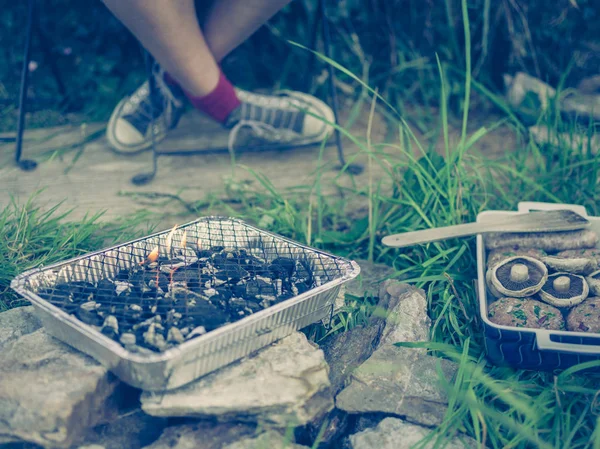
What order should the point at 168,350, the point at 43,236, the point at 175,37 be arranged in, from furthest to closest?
the point at 175,37 < the point at 43,236 < the point at 168,350

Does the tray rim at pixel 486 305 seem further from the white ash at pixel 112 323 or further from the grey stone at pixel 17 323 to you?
the grey stone at pixel 17 323

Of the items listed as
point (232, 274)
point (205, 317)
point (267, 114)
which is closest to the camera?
→ point (205, 317)

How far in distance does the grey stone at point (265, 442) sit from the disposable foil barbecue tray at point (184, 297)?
0.65ft

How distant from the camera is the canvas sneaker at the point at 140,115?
329 centimetres

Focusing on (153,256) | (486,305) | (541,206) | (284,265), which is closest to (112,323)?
(153,256)

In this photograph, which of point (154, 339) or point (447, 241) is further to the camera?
point (447, 241)

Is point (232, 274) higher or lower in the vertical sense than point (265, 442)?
higher

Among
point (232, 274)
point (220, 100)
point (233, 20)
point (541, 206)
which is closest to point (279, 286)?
point (232, 274)

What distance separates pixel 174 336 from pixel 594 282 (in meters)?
1.29

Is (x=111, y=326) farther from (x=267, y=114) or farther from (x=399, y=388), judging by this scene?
(x=267, y=114)

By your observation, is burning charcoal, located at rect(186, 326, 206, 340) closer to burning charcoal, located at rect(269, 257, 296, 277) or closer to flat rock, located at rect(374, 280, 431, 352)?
burning charcoal, located at rect(269, 257, 296, 277)

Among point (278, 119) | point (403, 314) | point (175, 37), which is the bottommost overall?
point (403, 314)

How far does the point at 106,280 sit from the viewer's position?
183 centimetres

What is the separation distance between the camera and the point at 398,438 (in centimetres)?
157
